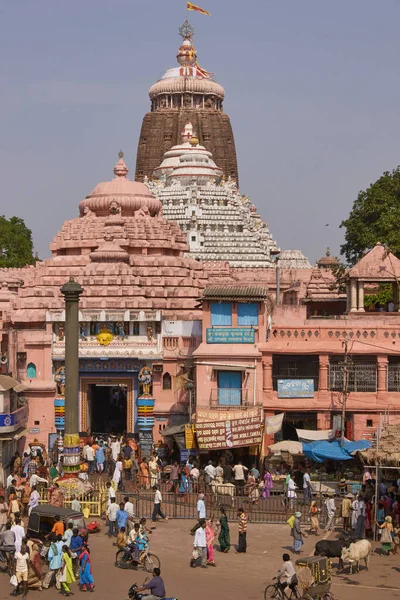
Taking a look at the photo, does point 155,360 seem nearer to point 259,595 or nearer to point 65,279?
point 65,279

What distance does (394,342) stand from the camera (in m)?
41.5

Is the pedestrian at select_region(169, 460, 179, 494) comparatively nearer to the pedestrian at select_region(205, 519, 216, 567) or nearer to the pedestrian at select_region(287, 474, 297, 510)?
the pedestrian at select_region(287, 474, 297, 510)

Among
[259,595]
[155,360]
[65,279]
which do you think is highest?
[65,279]

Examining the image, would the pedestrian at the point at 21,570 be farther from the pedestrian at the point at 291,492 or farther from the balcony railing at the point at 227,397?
the balcony railing at the point at 227,397

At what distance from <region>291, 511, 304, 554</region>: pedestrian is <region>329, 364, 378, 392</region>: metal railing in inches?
443

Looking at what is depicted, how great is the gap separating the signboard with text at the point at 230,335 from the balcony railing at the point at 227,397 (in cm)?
153

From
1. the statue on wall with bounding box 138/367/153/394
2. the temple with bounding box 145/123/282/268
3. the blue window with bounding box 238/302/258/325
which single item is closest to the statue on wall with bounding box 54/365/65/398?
the statue on wall with bounding box 138/367/153/394

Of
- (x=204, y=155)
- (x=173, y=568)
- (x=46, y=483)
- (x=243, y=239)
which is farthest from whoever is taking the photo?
(x=204, y=155)

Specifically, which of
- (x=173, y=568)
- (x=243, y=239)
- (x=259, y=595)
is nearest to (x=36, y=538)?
(x=173, y=568)

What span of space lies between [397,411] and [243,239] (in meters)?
32.8

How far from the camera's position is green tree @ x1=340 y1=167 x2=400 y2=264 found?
6206cm

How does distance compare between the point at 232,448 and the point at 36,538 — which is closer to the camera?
the point at 36,538

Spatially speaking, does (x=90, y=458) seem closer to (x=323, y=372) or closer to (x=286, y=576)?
(x=323, y=372)

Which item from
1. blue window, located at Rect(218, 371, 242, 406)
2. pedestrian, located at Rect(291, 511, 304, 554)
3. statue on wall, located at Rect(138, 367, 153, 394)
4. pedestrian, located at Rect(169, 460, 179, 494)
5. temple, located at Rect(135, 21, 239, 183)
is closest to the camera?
pedestrian, located at Rect(291, 511, 304, 554)
